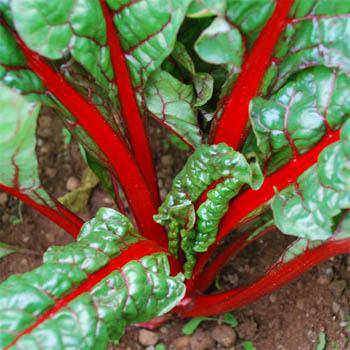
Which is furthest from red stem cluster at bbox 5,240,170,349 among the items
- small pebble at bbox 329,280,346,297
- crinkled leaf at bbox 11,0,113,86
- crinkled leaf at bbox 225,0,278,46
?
small pebble at bbox 329,280,346,297

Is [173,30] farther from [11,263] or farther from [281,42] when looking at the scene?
[11,263]

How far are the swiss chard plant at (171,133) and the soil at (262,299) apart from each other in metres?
0.18

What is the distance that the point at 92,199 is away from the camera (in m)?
1.98

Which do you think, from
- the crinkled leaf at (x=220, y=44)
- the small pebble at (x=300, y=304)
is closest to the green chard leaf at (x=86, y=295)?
the crinkled leaf at (x=220, y=44)

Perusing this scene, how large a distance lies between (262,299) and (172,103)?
64cm

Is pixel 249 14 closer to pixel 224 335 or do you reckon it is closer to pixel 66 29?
pixel 66 29

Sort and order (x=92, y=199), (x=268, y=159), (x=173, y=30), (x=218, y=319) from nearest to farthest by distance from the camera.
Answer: (x=173, y=30) < (x=268, y=159) < (x=218, y=319) < (x=92, y=199)

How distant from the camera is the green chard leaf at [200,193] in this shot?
1350 mm

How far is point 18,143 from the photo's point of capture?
1.17m

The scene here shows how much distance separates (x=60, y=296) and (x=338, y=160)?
57 centimetres

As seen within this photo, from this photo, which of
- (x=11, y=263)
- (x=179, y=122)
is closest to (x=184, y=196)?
(x=179, y=122)

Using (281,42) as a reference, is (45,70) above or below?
above

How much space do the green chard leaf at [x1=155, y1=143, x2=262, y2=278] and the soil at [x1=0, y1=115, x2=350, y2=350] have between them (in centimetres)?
28

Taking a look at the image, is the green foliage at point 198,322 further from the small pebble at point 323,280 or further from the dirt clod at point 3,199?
the dirt clod at point 3,199
